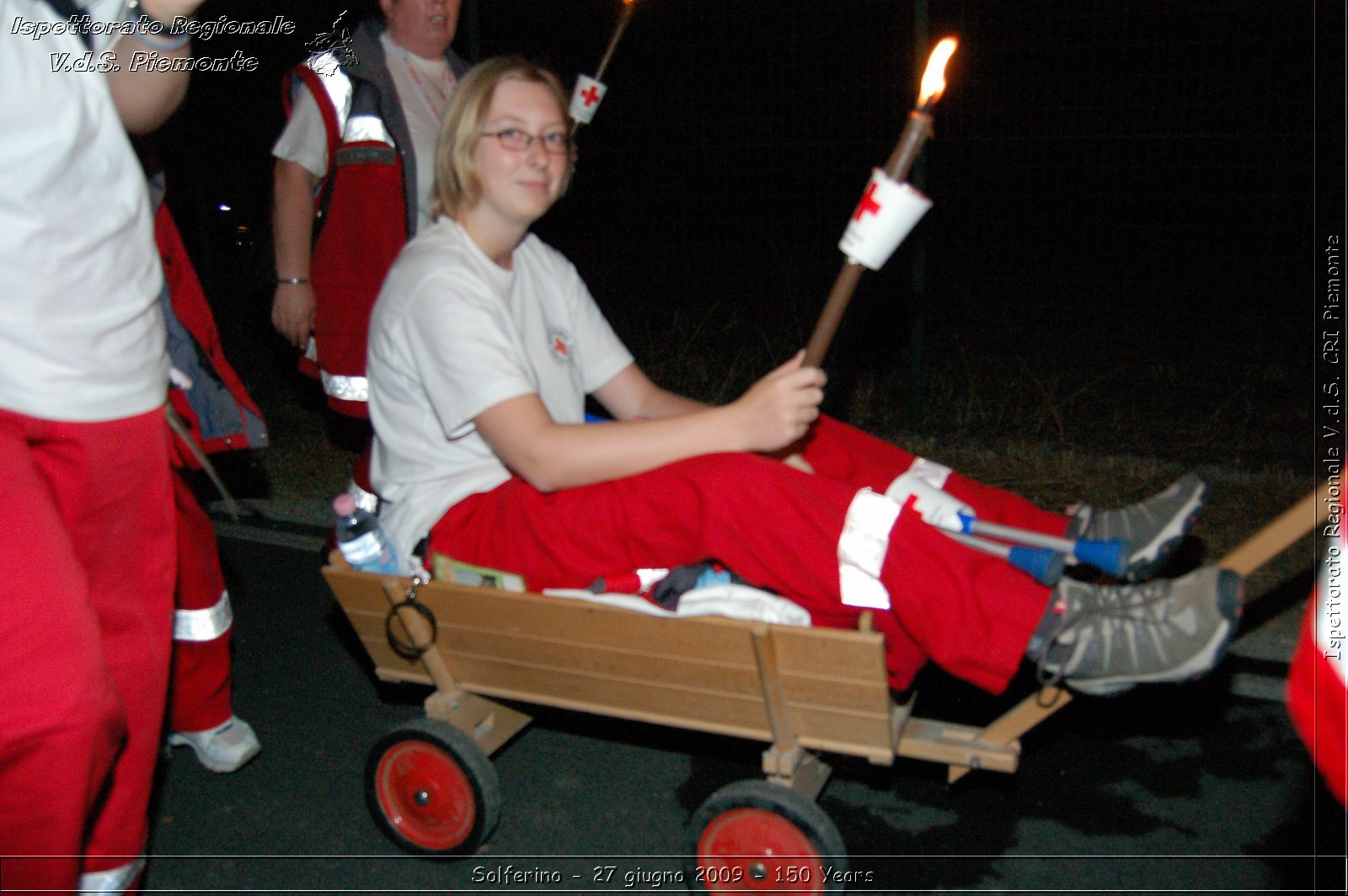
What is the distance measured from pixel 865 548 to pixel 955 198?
1225cm

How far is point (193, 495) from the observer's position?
3242 mm

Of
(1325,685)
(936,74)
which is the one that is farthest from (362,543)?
(1325,685)

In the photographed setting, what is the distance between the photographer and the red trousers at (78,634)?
6.34 feet

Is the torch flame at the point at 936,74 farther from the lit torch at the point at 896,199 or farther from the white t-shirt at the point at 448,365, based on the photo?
the white t-shirt at the point at 448,365

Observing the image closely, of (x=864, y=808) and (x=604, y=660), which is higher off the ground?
(x=604, y=660)

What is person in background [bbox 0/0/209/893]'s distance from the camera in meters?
1.93

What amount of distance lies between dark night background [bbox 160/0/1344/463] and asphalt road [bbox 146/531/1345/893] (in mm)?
1733

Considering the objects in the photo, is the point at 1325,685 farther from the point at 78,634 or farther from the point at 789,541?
the point at 78,634

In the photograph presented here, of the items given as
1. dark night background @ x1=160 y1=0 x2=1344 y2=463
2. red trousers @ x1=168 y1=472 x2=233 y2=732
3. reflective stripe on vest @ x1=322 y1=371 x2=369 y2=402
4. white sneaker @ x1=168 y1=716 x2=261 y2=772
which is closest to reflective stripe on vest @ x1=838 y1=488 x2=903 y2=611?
red trousers @ x1=168 y1=472 x2=233 y2=732

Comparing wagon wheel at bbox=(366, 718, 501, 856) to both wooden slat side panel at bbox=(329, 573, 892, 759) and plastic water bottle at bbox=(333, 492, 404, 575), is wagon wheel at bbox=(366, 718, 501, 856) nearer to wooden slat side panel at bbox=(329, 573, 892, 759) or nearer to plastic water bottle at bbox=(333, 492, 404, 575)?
wooden slat side panel at bbox=(329, 573, 892, 759)

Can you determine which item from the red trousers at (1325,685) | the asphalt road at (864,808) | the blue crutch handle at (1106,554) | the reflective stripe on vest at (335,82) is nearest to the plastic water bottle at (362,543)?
the asphalt road at (864,808)

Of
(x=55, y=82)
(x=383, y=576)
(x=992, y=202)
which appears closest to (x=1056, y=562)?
(x=383, y=576)

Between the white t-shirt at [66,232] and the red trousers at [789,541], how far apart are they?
34.6 inches

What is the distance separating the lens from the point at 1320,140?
10258mm
